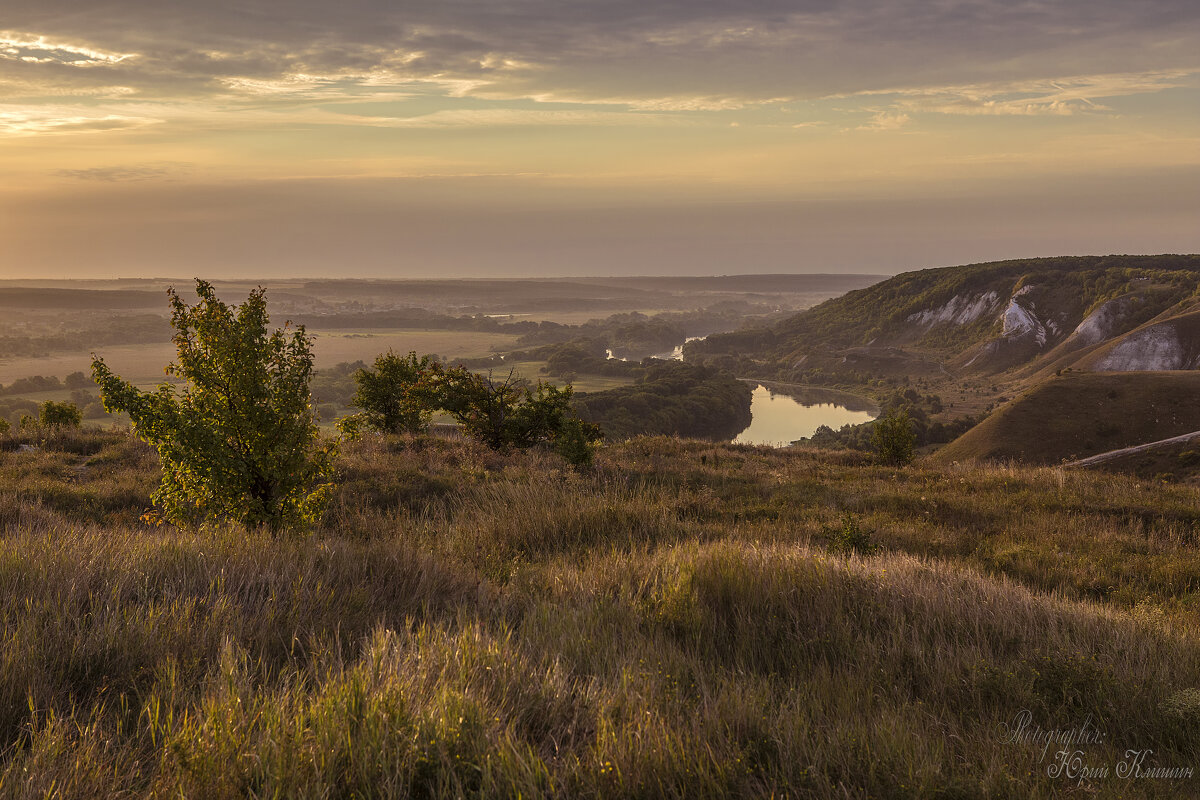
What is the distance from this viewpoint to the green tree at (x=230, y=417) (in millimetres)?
8203

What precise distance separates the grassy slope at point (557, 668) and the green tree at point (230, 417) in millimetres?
1452

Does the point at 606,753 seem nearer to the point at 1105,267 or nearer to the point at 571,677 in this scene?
the point at 571,677

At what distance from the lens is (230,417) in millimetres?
8633

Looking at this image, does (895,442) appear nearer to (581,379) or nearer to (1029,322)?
(581,379)

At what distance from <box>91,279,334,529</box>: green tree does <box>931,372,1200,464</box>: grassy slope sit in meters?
53.4

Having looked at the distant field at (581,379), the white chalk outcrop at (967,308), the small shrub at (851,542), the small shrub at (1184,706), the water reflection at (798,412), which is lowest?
the water reflection at (798,412)

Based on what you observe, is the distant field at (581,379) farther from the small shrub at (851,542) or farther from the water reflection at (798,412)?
the small shrub at (851,542)

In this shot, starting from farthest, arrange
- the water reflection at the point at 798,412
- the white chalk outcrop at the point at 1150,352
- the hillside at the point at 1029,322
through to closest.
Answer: the hillside at the point at 1029,322 < the water reflection at the point at 798,412 < the white chalk outcrop at the point at 1150,352

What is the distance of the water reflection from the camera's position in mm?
118625

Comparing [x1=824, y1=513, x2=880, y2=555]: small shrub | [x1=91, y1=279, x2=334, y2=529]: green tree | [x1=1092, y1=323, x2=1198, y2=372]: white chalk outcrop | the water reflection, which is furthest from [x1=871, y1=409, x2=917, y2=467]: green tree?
[x1=1092, y1=323, x2=1198, y2=372]: white chalk outcrop

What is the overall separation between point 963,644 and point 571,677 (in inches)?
121

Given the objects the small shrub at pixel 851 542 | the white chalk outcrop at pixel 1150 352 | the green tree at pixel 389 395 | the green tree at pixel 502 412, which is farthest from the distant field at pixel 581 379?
the small shrub at pixel 851 542

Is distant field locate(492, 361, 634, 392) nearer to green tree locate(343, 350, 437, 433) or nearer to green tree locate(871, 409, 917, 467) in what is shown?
green tree locate(871, 409, 917, 467)

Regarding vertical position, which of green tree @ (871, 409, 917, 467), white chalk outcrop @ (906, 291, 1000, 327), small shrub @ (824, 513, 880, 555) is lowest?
green tree @ (871, 409, 917, 467)
